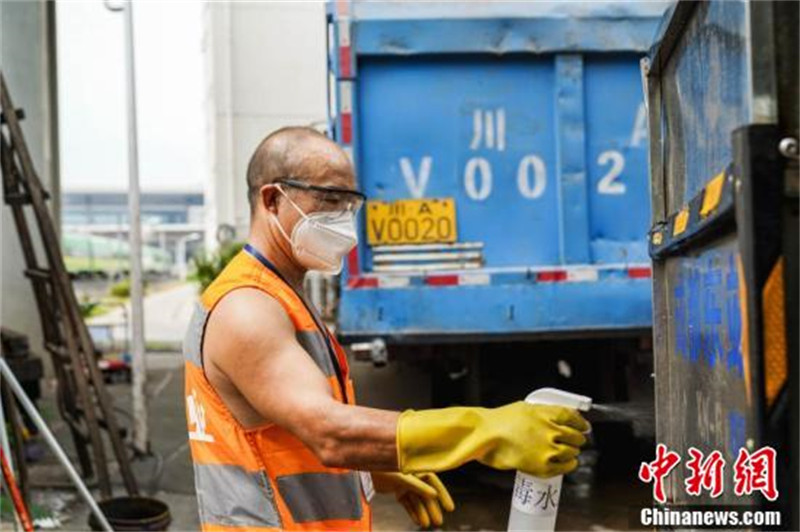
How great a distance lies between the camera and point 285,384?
1.53 meters

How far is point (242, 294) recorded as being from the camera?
5.49 feet

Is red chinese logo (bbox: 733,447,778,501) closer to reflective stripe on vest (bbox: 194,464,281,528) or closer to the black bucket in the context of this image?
reflective stripe on vest (bbox: 194,464,281,528)

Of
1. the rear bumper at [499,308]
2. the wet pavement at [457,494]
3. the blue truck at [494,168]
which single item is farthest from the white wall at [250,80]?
the rear bumper at [499,308]

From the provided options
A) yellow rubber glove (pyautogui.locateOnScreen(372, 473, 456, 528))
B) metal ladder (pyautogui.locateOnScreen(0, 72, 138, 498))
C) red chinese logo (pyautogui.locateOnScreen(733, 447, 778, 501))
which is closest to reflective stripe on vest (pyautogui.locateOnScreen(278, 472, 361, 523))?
yellow rubber glove (pyautogui.locateOnScreen(372, 473, 456, 528))

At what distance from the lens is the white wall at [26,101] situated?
8.44m

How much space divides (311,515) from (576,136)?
9.61ft

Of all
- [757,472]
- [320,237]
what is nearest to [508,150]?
[320,237]

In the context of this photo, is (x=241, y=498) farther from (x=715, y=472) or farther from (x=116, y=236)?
(x=116, y=236)

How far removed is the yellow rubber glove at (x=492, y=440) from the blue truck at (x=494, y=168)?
278cm

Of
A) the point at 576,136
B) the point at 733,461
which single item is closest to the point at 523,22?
the point at 576,136

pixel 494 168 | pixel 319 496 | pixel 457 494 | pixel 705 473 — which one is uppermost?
pixel 494 168

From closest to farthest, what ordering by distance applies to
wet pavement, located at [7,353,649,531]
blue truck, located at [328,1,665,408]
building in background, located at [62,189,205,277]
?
blue truck, located at [328,1,665,408] → wet pavement, located at [7,353,649,531] → building in background, located at [62,189,205,277]

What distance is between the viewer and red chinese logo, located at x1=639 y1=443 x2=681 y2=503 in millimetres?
1583

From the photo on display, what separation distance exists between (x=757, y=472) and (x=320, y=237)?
107 centimetres
